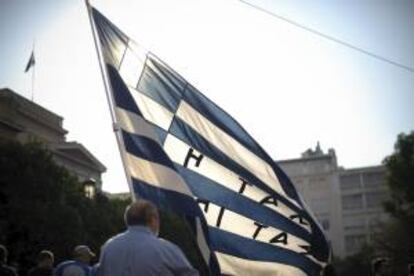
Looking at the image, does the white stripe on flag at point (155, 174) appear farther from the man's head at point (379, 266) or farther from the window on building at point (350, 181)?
the window on building at point (350, 181)

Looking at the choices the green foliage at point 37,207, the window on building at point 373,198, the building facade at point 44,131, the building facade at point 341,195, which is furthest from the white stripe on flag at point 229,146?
the window on building at point 373,198

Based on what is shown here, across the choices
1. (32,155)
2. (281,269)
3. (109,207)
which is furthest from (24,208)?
Result: (281,269)

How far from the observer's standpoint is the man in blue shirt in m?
3.43

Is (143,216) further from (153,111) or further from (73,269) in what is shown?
(73,269)

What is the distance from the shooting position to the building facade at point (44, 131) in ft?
147

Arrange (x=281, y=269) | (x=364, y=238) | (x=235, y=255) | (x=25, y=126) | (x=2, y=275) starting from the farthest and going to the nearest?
(x=364, y=238)
(x=25, y=126)
(x=2, y=275)
(x=281, y=269)
(x=235, y=255)

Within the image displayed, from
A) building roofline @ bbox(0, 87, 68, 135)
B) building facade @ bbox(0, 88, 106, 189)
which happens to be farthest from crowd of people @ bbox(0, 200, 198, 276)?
building roofline @ bbox(0, 87, 68, 135)

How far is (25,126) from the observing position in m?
47.8

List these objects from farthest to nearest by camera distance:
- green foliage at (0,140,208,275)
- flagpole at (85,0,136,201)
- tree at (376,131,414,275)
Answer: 1. tree at (376,131,414,275)
2. green foliage at (0,140,208,275)
3. flagpole at (85,0,136,201)

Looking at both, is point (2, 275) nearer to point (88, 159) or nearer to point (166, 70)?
point (166, 70)

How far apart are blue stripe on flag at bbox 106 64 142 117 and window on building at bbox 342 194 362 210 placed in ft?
276

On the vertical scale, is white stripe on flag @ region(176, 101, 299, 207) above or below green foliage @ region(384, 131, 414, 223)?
below

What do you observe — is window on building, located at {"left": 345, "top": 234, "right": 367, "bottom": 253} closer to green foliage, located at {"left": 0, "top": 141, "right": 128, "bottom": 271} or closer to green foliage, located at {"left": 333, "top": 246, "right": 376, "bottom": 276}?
green foliage, located at {"left": 333, "top": 246, "right": 376, "bottom": 276}

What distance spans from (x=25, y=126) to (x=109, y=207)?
12965mm
